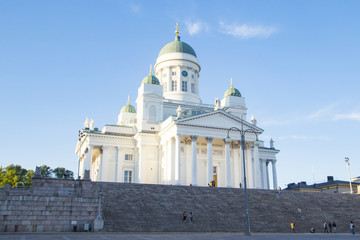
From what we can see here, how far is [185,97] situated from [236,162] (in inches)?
602

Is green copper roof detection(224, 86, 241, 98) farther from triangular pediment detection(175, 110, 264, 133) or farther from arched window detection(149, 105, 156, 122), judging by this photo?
arched window detection(149, 105, 156, 122)

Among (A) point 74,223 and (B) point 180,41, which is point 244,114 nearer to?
(B) point 180,41

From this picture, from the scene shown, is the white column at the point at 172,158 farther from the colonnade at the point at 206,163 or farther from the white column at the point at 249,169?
the white column at the point at 249,169

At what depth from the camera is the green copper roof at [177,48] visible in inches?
2516

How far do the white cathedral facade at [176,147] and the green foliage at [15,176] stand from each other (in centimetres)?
1133

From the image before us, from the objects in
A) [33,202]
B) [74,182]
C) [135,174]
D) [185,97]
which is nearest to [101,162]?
[135,174]

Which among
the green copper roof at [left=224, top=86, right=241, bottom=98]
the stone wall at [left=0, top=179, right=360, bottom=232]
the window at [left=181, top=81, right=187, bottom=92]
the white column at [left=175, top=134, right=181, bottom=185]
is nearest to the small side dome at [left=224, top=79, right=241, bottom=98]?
the green copper roof at [left=224, top=86, right=241, bottom=98]

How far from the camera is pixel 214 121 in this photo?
4859 centimetres

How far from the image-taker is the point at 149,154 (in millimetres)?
51656

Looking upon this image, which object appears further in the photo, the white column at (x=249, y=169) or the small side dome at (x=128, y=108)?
the small side dome at (x=128, y=108)

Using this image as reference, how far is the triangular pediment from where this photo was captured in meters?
47.0

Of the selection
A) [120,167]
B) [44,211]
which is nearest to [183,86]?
[120,167]

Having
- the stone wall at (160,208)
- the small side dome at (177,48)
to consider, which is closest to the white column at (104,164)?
the stone wall at (160,208)

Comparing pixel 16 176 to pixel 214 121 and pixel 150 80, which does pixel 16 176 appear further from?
pixel 214 121
